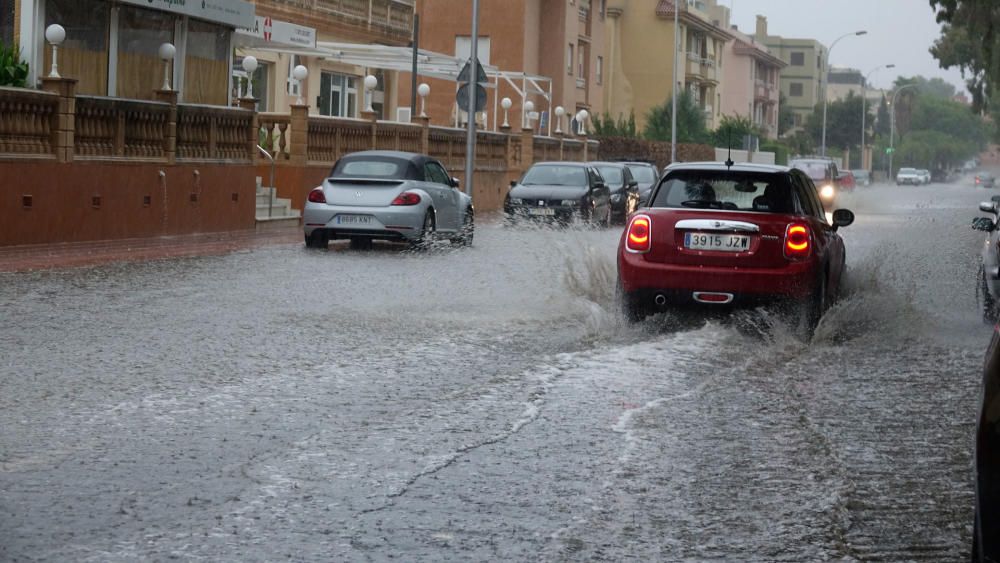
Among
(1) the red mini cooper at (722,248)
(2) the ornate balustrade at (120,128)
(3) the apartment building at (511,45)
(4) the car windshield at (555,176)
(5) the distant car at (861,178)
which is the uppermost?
(3) the apartment building at (511,45)

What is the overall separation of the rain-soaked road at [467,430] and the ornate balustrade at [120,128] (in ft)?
27.1

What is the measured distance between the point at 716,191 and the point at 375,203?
10.9 metres

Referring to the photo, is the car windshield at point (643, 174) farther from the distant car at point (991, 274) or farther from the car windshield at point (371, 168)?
the distant car at point (991, 274)

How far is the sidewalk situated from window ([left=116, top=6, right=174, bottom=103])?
3616 millimetres

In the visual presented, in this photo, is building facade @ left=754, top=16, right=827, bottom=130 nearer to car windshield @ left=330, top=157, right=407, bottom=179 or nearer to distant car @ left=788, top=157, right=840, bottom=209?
distant car @ left=788, top=157, right=840, bottom=209

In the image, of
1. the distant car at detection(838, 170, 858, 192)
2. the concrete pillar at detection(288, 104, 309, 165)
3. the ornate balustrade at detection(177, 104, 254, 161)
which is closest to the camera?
the ornate balustrade at detection(177, 104, 254, 161)

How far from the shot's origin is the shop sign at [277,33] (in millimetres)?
35312

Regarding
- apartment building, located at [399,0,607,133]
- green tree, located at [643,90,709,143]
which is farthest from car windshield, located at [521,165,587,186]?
green tree, located at [643,90,709,143]

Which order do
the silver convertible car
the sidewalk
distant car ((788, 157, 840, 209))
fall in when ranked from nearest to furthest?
1. the sidewalk
2. the silver convertible car
3. distant car ((788, 157, 840, 209))

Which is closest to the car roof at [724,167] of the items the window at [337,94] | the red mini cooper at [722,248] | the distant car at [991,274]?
the red mini cooper at [722,248]

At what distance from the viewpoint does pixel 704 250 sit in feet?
41.1

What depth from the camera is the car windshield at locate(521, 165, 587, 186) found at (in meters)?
33.8

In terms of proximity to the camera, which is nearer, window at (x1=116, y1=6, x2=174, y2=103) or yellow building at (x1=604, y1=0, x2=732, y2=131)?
window at (x1=116, y1=6, x2=174, y2=103)

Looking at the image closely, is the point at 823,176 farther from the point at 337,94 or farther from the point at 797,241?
the point at 797,241
